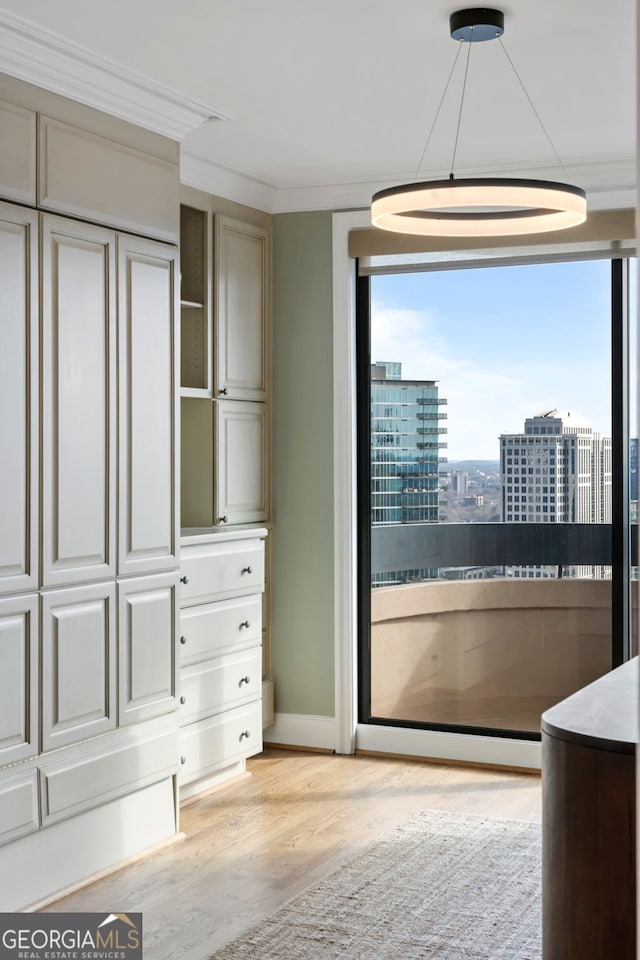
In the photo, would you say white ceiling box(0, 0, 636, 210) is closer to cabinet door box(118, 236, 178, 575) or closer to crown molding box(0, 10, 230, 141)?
crown molding box(0, 10, 230, 141)

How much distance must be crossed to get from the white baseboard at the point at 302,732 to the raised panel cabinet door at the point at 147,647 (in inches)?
54.1

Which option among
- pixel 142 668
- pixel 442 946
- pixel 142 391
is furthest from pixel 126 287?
pixel 442 946

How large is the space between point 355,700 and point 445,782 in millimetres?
682

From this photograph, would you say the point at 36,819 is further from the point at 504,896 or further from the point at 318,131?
the point at 318,131

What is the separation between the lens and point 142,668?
3820mm

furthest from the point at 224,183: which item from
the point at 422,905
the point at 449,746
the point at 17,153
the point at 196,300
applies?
the point at 422,905

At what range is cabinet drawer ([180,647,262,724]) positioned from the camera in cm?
436

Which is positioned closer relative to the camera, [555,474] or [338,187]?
[555,474]

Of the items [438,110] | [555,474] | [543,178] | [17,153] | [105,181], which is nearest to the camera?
[17,153]

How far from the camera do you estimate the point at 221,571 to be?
4504mm

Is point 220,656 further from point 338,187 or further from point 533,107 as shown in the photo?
point 533,107

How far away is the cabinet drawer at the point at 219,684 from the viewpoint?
14.3ft

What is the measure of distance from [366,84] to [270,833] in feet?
8.96

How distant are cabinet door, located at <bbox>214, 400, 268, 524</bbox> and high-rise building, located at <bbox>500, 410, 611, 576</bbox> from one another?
45.3 inches
